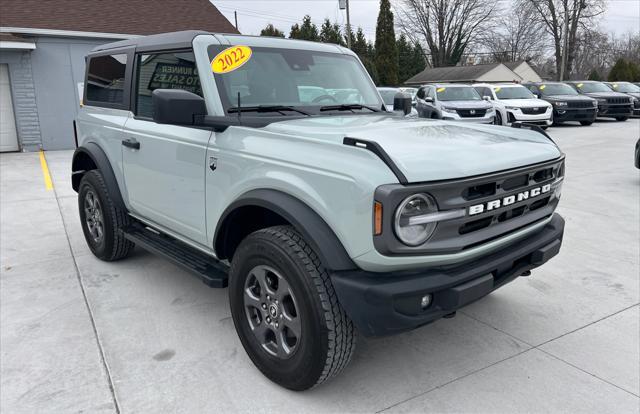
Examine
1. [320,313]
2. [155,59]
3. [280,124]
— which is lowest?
[320,313]

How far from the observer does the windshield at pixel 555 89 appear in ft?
64.3

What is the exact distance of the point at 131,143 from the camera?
4.01 m

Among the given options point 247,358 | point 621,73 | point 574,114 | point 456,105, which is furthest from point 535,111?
point 621,73

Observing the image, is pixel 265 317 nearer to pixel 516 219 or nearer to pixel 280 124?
pixel 280 124

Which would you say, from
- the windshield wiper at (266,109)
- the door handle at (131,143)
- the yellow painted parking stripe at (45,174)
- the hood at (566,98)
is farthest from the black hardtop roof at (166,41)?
the hood at (566,98)

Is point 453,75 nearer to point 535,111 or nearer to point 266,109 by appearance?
point 535,111

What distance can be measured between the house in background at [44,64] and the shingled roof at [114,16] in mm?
25

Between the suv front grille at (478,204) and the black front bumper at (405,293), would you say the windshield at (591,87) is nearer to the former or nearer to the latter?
the suv front grille at (478,204)

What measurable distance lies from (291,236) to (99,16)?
15049 millimetres

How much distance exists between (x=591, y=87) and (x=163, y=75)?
22.7 meters

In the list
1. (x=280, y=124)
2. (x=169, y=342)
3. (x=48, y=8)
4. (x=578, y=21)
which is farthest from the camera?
(x=578, y=21)

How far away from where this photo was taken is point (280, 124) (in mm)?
3053

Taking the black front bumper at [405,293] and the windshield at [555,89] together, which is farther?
the windshield at [555,89]

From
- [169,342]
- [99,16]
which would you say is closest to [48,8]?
[99,16]
